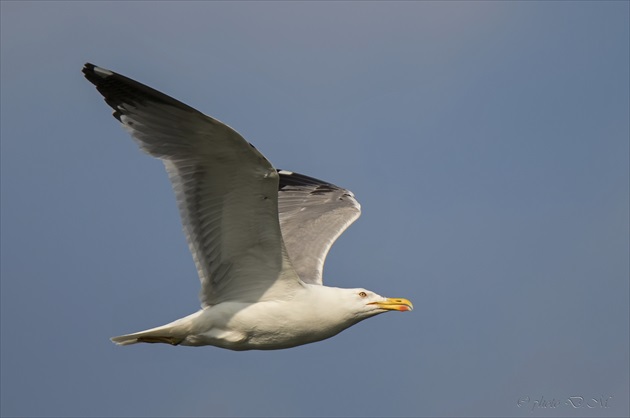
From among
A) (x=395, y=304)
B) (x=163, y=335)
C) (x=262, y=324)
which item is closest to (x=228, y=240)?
(x=262, y=324)

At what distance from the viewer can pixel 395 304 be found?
1389 cm

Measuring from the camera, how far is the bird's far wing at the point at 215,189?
12.8 m

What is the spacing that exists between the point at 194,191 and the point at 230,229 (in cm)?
55

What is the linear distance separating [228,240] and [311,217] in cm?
290

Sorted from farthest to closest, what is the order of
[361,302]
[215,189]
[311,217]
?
[311,217]
[361,302]
[215,189]

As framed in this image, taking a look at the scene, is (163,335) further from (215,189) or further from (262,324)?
(215,189)

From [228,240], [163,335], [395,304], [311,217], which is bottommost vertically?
[163,335]

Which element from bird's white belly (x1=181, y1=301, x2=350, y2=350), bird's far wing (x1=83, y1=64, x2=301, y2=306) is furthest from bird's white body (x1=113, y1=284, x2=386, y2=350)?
bird's far wing (x1=83, y1=64, x2=301, y2=306)

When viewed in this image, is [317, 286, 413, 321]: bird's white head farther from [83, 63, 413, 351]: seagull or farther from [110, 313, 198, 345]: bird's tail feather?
[110, 313, 198, 345]: bird's tail feather

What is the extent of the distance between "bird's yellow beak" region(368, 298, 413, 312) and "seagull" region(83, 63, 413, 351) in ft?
0.03

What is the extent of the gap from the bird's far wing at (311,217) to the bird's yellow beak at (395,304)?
108 cm

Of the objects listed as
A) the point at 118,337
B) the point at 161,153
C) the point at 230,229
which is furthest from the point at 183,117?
the point at 118,337

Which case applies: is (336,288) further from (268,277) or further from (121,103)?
(121,103)

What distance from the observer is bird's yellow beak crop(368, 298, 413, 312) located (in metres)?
13.8
